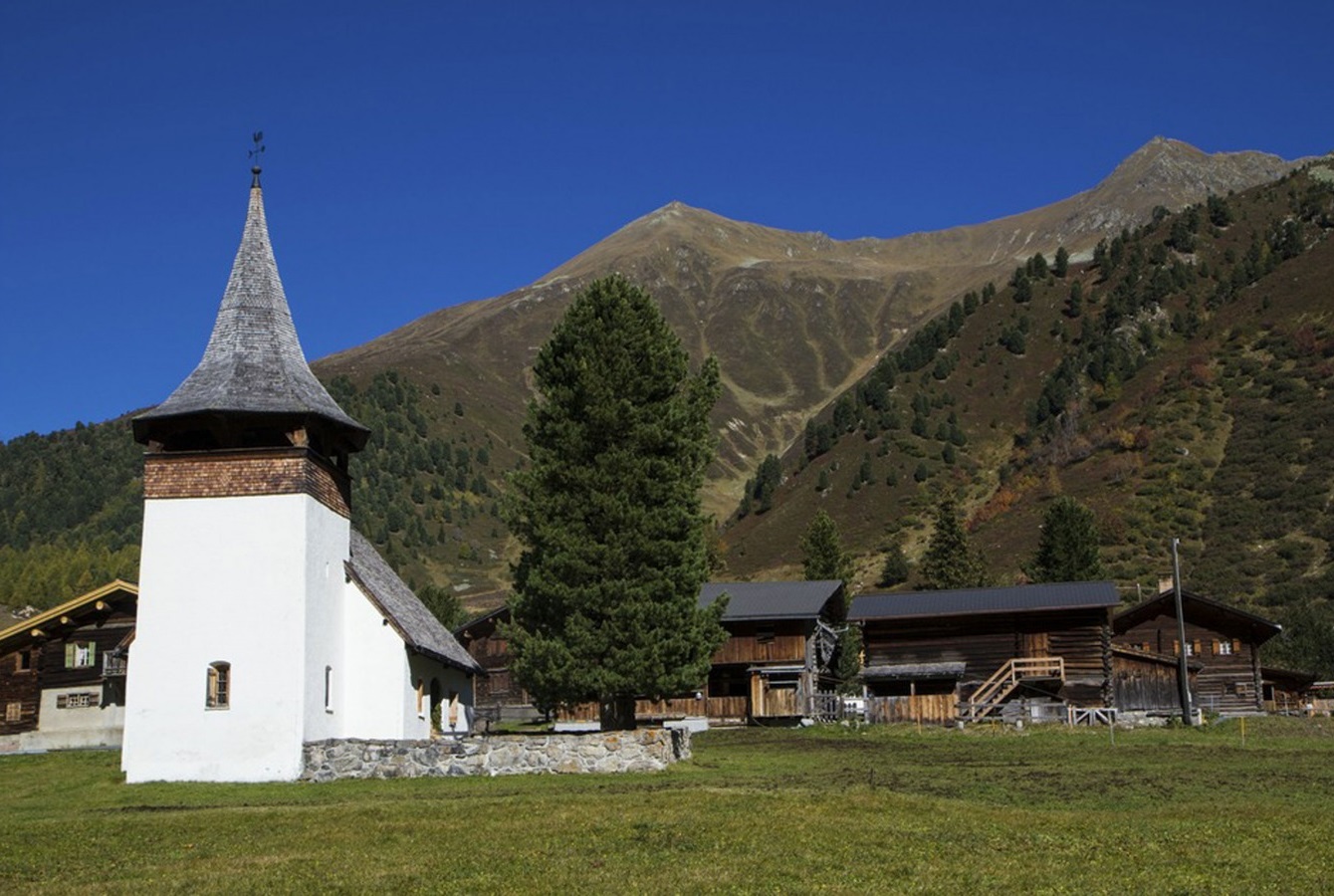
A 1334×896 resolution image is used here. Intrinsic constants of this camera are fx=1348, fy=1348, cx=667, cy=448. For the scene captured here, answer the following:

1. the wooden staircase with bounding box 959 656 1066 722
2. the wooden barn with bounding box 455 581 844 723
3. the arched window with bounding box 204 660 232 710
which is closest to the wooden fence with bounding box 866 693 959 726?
the wooden staircase with bounding box 959 656 1066 722

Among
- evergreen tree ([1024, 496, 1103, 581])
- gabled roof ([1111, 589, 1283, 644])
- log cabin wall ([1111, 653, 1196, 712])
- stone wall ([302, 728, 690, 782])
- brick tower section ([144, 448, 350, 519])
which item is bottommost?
A: stone wall ([302, 728, 690, 782])

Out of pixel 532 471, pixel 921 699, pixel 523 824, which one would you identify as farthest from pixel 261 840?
pixel 921 699

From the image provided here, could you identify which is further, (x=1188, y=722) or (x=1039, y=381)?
(x=1039, y=381)

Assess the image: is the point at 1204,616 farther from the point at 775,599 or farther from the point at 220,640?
the point at 220,640

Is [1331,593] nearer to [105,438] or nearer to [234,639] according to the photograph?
[234,639]

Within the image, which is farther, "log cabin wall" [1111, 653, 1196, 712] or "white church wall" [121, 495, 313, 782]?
"log cabin wall" [1111, 653, 1196, 712]

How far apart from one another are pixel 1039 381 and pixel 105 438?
387ft

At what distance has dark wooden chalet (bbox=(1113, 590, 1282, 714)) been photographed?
228ft

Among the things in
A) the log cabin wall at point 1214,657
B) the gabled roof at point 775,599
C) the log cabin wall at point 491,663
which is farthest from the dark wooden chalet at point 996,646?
the log cabin wall at point 491,663

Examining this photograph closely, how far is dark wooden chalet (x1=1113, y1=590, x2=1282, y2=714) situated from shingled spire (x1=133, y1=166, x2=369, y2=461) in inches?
1873

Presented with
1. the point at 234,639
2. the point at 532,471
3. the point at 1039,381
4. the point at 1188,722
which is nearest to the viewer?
the point at 234,639

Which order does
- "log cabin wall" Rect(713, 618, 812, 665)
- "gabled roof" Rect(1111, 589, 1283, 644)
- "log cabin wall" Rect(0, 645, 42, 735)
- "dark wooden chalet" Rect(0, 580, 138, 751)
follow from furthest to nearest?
"gabled roof" Rect(1111, 589, 1283, 644)
"log cabin wall" Rect(713, 618, 812, 665)
"log cabin wall" Rect(0, 645, 42, 735)
"dark wooden chalet" Rect(0, 580, 138, 751)

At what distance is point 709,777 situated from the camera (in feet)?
99.3

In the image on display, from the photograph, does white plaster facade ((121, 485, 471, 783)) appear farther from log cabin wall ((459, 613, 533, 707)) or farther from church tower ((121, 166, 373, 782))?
log cabin wall ((459, 613, 533, 707))
